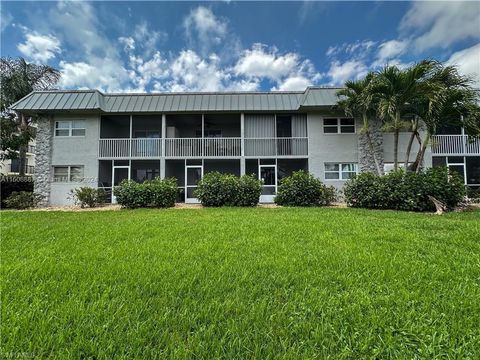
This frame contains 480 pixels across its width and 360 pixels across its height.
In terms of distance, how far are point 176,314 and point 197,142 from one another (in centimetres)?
1521

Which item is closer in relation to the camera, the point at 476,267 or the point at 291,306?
the point at 291,306

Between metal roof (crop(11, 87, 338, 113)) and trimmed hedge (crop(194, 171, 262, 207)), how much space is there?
5.62m

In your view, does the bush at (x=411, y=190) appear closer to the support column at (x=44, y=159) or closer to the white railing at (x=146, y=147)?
the white railing at (x=146, y=147)

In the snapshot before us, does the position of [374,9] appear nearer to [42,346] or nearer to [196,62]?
[196,62]

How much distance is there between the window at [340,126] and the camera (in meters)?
16.6

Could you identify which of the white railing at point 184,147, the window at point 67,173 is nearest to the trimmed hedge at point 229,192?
the white railing at point 184,147

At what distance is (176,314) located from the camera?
2.43m

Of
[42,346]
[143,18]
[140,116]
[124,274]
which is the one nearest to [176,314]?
[42,346]

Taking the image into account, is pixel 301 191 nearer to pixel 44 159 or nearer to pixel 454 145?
pixel 454 145

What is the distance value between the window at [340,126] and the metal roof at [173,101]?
1.44 metres

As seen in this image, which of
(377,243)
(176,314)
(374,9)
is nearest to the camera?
(176,314)

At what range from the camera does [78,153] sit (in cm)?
1662

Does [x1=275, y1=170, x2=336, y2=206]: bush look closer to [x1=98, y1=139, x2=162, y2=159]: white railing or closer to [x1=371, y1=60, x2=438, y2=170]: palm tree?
[x1=371, y1=60, x2=438, y2=170]: palm tree

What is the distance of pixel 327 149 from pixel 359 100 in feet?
12.4
